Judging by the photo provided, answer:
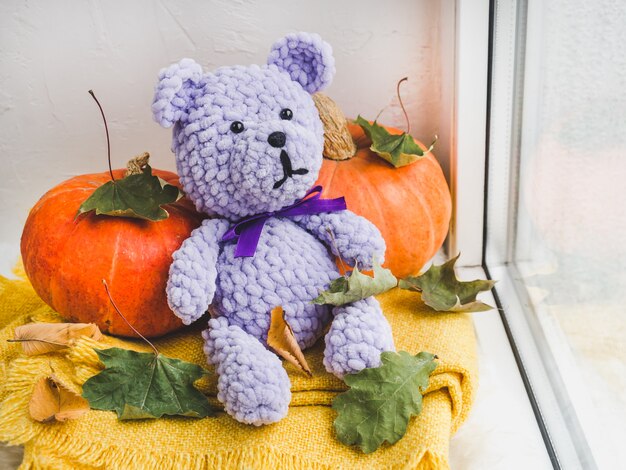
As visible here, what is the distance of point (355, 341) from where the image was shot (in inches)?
35.0

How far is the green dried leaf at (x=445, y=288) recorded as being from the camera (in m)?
1.05

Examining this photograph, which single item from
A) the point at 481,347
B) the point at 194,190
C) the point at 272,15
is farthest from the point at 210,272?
the point at 272,15

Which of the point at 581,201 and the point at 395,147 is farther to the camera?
the point at 395,147

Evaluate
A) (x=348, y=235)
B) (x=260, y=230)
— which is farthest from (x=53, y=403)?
(x=348, y=235)

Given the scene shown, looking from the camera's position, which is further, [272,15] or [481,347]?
[272,15]

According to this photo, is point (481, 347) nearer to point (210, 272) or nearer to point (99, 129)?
point (210, 272)

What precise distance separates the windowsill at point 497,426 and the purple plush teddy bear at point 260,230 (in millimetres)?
180

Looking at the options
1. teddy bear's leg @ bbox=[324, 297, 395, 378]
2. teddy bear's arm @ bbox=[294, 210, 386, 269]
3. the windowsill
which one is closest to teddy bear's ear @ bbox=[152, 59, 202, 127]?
teddy bear's arm @ bbox=[294, 210, 386, 269]

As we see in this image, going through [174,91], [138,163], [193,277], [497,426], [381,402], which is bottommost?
[497,426]

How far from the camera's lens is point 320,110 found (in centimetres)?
113

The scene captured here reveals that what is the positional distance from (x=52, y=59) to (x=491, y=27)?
0.83 metres

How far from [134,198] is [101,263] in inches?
A: 4.3

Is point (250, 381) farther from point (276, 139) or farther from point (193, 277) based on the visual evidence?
point (276, 139)

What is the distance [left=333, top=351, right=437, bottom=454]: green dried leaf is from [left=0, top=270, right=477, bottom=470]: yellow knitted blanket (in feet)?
0.05
